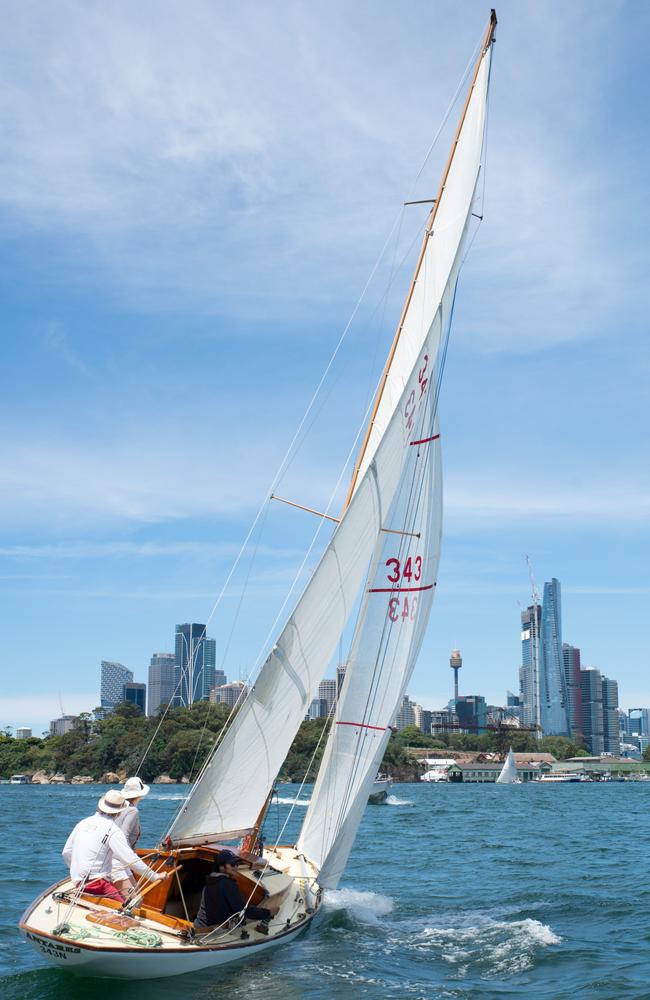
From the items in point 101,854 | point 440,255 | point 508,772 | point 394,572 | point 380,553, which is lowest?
point 508,772

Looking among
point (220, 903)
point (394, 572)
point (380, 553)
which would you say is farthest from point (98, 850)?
point (380, 553)

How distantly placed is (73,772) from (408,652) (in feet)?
368

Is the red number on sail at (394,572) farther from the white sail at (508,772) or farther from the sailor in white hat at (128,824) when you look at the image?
the white sail at (508,772)

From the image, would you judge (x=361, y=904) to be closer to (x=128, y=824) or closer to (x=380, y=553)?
(x=380, y=553)

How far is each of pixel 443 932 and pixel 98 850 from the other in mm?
7096

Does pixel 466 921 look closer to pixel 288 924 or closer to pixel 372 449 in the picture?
pixel 288 924

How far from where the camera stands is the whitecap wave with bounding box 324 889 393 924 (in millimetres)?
18641

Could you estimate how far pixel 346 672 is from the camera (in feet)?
56.2

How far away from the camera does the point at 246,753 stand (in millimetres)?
15242

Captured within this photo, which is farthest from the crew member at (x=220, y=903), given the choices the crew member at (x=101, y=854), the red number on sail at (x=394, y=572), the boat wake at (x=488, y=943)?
the red number on sail at (x=394, y=572)

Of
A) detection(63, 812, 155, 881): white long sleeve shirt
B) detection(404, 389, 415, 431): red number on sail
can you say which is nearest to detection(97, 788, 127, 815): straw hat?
detection(63, 812, 155, 881): white long sleeve shirt

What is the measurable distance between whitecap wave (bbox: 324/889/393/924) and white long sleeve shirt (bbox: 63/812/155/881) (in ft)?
21.4

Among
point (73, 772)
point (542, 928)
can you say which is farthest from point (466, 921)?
point (73, 772)

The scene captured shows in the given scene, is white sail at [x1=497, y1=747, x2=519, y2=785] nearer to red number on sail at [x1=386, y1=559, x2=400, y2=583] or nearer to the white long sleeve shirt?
red number on sail at [x1=386, y1=559, x2=400, y2=583]
